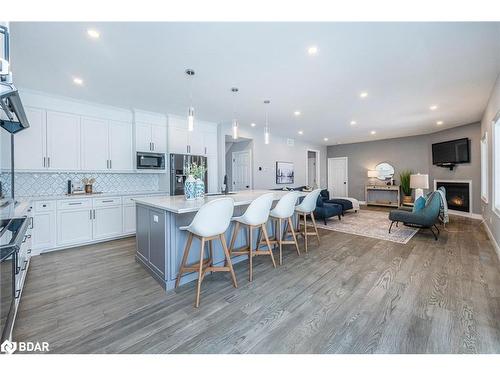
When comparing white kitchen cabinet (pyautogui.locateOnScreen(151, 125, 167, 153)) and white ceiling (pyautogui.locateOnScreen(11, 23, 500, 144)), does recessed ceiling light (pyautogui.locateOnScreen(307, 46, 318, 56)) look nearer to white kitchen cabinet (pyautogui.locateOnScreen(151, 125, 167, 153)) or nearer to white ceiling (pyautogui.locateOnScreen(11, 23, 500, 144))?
white ceiling (pyautogui.locateOnScreen(11, 23, 500, 144))

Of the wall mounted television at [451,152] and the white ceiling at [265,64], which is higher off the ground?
the white ceiling at [265,64]

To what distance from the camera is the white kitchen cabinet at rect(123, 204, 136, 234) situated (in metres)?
4.23

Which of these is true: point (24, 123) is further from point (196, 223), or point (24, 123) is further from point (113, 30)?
point (196, 223)

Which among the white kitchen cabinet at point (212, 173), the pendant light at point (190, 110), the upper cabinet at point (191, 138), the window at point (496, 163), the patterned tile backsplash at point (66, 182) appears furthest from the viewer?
the white kitchen cabinet at point (212, 173)

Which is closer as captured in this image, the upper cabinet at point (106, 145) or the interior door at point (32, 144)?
the interior door at point (32, 144)

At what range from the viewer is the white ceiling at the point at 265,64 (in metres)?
2.07

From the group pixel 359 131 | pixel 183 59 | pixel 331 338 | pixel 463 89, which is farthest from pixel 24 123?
pixel 359 131

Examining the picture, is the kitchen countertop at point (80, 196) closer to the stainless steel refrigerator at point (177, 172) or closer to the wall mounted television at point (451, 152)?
the stainless steel refrigerator at point (177, 172)

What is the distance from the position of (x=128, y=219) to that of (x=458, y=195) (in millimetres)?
8770

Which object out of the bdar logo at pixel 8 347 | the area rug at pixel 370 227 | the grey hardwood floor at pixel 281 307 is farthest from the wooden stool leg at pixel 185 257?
the area rug at pixel 370 227

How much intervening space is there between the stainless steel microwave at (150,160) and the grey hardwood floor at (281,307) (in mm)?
1924

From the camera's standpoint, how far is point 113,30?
2039 mm

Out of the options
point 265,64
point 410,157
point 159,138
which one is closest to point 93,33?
point 265,64
